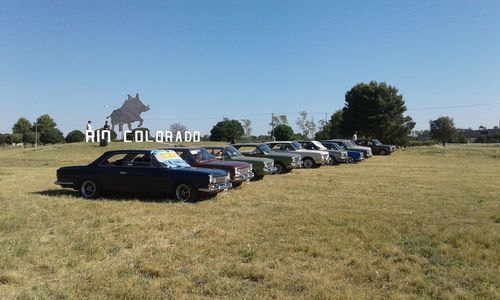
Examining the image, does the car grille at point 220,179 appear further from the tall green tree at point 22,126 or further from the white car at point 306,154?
the tall green tree at point 22,126

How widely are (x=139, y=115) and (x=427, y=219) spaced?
57.6m

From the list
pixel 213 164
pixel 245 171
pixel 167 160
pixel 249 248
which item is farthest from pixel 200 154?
pixel 249 248

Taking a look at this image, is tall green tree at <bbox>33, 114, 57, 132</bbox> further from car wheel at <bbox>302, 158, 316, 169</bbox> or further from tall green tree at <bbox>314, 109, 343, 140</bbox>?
car wheel at <bbox>302, 158, 316, 169</bbox>

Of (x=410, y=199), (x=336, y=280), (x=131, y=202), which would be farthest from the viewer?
(x=410, y=199)

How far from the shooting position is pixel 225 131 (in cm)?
8675

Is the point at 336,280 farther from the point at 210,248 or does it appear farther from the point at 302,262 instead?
the point at 210,248

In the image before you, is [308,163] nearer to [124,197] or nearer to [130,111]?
[124,197]

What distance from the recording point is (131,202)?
11.0 metres

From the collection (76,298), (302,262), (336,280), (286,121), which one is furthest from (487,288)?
(286,121)

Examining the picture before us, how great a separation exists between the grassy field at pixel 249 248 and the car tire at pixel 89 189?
2.77ft

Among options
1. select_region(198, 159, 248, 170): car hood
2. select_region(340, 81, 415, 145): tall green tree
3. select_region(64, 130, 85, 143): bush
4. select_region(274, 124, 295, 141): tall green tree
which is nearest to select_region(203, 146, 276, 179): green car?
select_region(198, 159, 248, 170): car hood

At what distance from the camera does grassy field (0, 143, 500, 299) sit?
5.04 meters

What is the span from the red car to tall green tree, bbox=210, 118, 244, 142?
2815 inches

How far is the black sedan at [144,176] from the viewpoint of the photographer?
1130 cm
